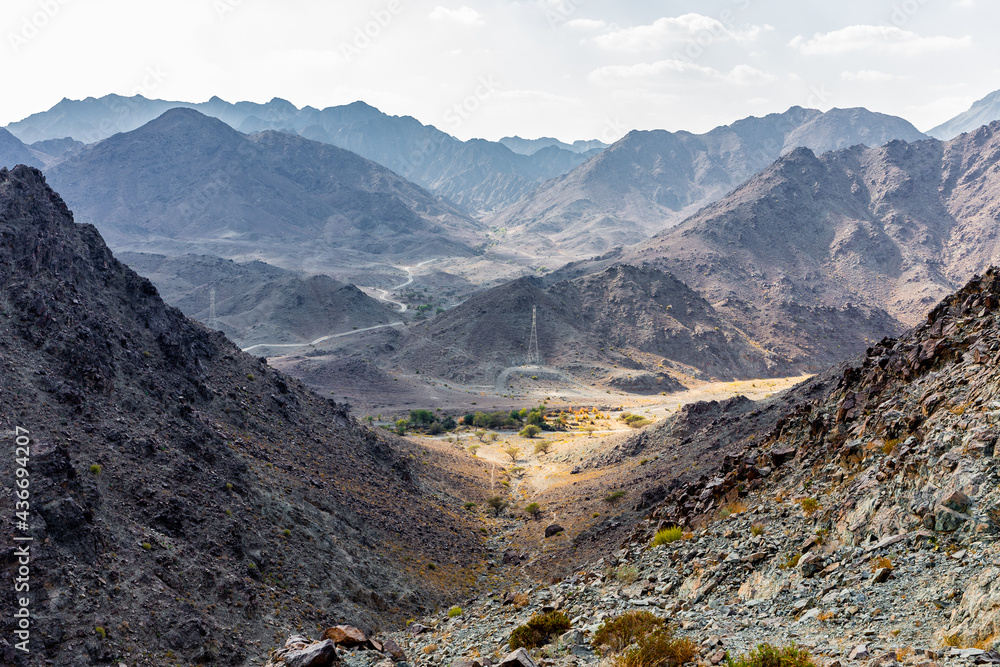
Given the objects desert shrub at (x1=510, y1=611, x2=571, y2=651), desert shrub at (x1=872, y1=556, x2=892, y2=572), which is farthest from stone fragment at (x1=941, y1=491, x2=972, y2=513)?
desert shrub at (x1=510, y1=611, x2=571, y2=651)

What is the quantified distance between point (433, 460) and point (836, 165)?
159 metres

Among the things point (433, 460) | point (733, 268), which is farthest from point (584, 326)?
point (433, 460)

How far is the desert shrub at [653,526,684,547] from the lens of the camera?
14.7 metres

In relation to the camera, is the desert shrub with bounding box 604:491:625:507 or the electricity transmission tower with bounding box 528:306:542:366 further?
the electricity transmission tower with bounding box 528:306:542:366

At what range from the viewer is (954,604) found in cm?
778

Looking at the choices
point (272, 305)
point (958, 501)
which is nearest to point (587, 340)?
point (272, 305)

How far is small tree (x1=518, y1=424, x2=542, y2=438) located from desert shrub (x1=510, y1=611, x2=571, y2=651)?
4541 cm

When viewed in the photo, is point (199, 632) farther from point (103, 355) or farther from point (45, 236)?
point (45, 236)

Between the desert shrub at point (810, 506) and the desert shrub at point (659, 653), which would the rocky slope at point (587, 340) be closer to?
the desert shrub at point (810, 506)

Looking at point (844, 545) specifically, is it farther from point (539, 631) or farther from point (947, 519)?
point (539, 631)

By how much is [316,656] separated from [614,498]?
2179cm

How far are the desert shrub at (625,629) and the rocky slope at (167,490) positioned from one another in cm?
978

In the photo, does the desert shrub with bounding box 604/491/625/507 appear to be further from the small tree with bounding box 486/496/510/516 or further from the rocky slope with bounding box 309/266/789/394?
the rocky slope with bounding box 309/266/789/394

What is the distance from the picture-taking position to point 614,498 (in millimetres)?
30719
